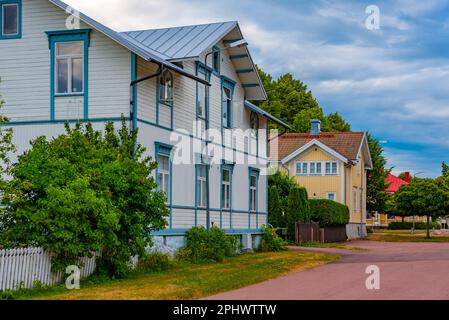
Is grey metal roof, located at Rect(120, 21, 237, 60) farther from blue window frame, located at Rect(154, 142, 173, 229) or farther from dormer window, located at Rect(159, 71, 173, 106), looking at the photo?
blue window frame, located at Rect(154, 142, 173, 229)

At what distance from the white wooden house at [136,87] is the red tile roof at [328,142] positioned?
28933mm

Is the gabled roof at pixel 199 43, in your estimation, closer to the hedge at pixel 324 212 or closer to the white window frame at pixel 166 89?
the white window frame at pixel 166 89

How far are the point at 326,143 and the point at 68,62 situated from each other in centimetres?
3933

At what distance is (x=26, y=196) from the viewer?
18.0 m

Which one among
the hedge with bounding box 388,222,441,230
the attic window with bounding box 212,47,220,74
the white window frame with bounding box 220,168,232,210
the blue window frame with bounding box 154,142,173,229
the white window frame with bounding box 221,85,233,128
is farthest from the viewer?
the hedge with bounding box 388,222,441,230

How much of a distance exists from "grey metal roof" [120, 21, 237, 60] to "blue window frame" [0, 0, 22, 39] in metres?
5.01

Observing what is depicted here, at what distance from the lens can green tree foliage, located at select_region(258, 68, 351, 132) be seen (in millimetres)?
78312

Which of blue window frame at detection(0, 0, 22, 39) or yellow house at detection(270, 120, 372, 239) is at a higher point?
blue window frame at detection(0, 0, 22, 39)

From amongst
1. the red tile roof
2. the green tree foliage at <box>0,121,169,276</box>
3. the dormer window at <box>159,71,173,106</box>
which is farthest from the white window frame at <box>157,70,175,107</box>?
the red tile roof

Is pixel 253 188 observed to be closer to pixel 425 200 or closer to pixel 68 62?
pixel 68 62

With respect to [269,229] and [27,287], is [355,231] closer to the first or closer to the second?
[269,229]

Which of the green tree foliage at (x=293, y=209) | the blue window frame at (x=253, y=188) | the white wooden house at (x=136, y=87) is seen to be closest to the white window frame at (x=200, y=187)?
the white wooden house at (x=136, y=87)
